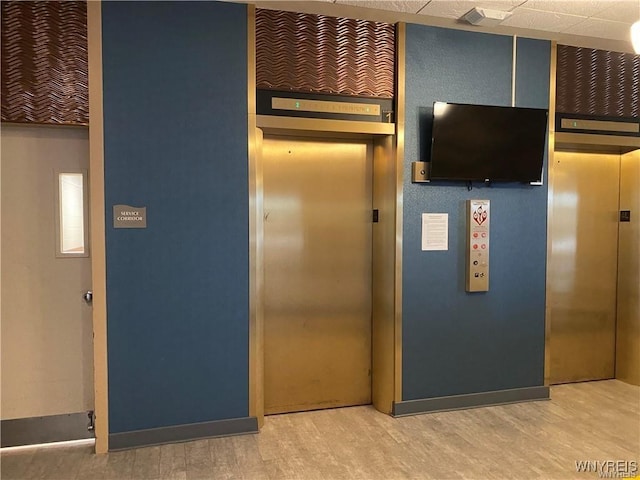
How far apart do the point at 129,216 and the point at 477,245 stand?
8.84ft

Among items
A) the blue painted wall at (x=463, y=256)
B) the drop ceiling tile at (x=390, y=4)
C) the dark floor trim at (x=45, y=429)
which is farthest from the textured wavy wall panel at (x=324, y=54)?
the dark floor trim at (x=45, y=429)

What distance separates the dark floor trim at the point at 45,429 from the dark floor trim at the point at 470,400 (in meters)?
2.34

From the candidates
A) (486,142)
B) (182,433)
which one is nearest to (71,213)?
(182,433)

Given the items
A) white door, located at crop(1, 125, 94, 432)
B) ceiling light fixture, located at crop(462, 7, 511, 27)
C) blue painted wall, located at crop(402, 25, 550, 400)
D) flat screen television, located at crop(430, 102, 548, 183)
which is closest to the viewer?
white door, located at crop(1, 125, 94, 432)

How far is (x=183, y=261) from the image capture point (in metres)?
3.21

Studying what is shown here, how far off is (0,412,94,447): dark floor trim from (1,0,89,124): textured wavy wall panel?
6.73ft

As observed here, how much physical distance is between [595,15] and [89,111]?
3828 mm

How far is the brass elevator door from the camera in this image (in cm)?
368

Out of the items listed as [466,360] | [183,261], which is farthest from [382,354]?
[183,261]

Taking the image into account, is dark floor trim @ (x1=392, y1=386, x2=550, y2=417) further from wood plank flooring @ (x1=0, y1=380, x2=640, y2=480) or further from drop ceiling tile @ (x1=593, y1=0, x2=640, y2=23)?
drop ceiling tile @ (x1=593, y1=0, x2=640, y2=23)

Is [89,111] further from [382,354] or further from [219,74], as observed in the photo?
[382,354]

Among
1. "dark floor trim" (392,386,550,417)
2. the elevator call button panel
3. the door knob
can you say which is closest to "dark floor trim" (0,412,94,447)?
the door knob

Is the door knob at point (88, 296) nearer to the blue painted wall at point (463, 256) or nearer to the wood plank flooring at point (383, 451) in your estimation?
the wood plank flooring at point (383, 451)

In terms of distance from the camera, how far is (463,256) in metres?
3.78
